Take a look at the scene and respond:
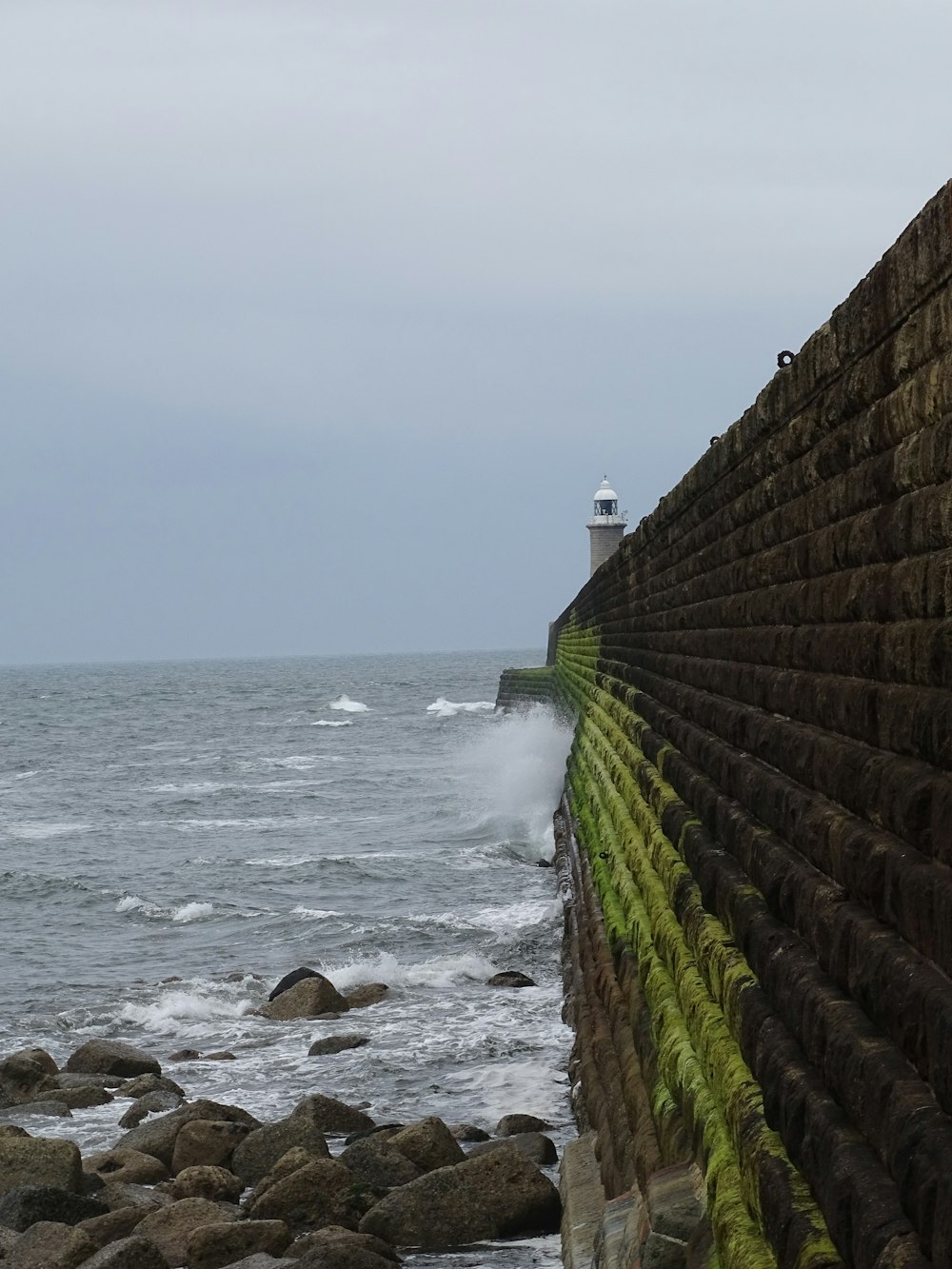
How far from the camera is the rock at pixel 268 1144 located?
32.8 ft

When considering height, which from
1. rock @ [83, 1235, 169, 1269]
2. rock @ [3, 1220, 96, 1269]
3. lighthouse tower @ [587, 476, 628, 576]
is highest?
lighthouse tower @ [587, 476, 628, 576]

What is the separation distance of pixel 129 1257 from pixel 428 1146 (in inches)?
85.8

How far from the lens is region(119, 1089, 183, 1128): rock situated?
11.8 m

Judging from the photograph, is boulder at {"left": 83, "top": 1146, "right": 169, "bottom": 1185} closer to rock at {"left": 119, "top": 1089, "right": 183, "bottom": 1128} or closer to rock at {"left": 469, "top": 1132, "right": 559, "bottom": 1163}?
rock at {"left": 119, "top": 1089, "right": 183, "bottom": 1128}

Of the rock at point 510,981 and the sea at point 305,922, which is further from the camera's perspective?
the rock at point 510,981

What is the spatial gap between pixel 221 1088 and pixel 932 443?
1068 centimetres

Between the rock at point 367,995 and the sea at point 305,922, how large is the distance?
0.61 feet

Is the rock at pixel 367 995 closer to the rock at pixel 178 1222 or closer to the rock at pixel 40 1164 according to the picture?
the rock at pixel 40 1164

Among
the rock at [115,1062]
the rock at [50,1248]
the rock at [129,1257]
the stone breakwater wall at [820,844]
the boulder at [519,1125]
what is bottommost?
the rock at [115,1062]

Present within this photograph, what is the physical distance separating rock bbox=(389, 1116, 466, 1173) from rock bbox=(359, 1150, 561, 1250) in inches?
34.9

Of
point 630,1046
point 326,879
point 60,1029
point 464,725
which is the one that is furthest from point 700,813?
point 464,725

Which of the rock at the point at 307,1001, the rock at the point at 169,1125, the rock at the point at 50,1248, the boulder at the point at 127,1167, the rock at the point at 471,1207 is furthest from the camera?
the rock at the point at 307,1001


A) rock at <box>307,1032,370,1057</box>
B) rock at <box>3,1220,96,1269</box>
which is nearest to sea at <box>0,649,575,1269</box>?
rock at <box>307,1032,370,1057</box>

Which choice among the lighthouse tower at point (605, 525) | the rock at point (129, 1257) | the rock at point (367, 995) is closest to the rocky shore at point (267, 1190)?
the rock at point (129, 1257)
